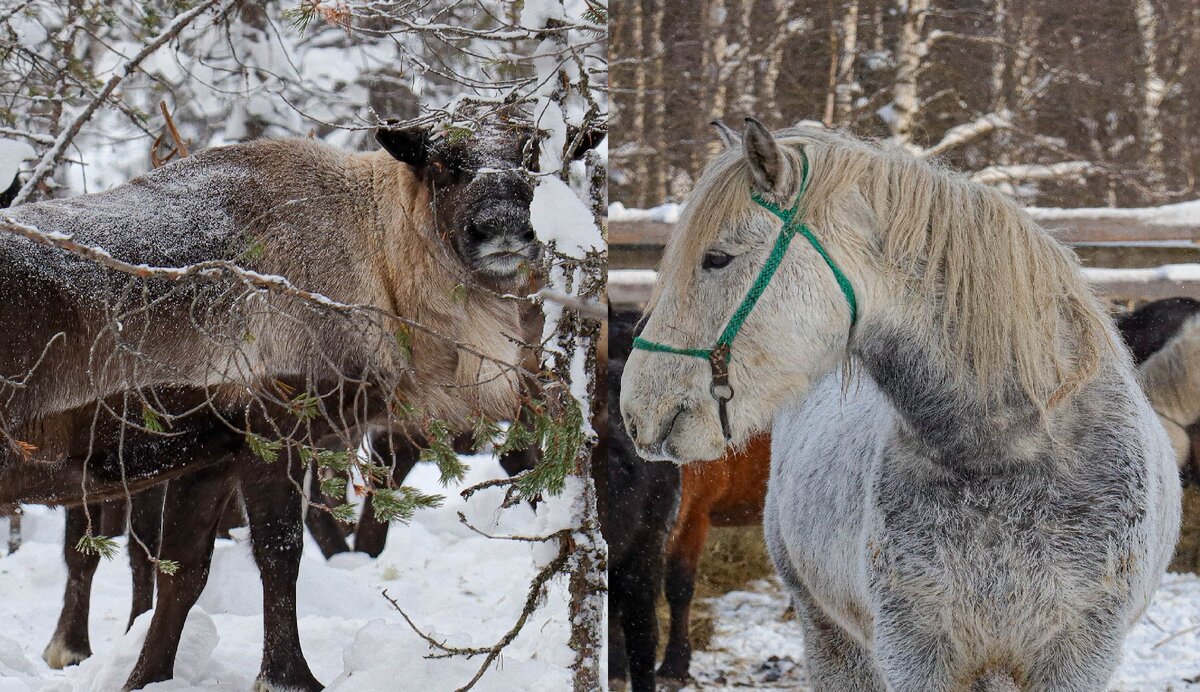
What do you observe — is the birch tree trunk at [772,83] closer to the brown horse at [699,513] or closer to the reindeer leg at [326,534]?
the brown horse at [699,513]

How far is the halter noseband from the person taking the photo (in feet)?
6.00

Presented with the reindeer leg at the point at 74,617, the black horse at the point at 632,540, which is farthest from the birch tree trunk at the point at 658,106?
the reindeer leg at the point at 74,617

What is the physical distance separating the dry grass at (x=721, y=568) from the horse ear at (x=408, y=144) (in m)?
1.45

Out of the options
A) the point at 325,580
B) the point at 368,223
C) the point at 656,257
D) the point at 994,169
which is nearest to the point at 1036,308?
the point at 994,169

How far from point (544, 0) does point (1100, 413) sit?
1.64m

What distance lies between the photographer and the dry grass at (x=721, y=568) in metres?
3.11

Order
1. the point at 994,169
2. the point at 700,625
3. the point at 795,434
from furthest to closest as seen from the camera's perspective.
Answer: the point at 700,625
the point at 994,169
the point at 795,434

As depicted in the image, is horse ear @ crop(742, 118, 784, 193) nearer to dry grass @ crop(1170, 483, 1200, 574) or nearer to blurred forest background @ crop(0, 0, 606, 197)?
blurred forest background @ crop(0, 0, 606, 197)

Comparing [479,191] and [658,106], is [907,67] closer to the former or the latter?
[658,106]

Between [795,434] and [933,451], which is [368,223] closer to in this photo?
[795,434]

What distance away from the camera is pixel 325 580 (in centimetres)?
441

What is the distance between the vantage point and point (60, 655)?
3.93 meters

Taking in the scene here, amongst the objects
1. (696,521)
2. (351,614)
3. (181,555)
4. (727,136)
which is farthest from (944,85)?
(351,614)

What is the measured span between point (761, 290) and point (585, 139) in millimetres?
1162
